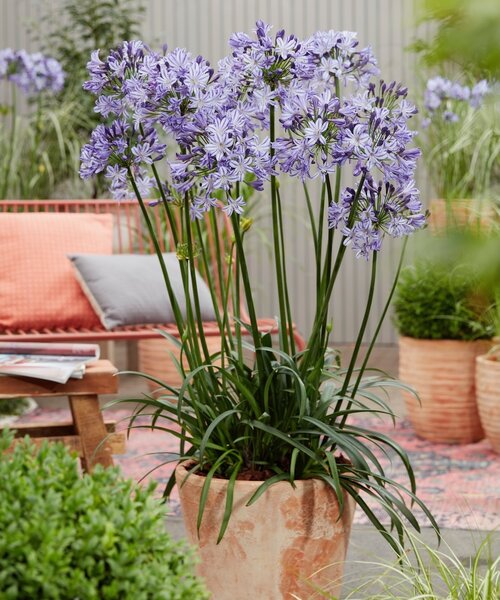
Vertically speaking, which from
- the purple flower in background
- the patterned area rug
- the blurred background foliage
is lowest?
the patterned area rug

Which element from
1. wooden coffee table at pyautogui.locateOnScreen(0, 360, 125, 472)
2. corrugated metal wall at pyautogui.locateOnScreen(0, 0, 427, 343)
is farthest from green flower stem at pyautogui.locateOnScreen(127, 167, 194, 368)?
corrugated metal wall at pyautogui.locateOnScreen(0, 0, 427, 343)

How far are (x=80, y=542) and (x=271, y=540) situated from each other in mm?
763

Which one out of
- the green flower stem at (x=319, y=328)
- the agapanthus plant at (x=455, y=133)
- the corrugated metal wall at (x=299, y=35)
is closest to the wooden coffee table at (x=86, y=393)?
the green flower stem at (x=319, y=328)

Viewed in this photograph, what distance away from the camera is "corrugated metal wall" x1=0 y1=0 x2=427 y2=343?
6.70 meters

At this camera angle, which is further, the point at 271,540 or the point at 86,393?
the point at 86,393

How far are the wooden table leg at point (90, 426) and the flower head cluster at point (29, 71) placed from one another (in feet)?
9.84

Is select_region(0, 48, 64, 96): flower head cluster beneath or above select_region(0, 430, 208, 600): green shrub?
above

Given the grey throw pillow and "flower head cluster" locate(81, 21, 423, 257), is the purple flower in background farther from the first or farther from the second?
"flower head cluster" locate(81, 21, 423, 257)

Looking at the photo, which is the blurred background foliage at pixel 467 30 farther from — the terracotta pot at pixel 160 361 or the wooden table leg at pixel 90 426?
the terracotta pot at pixel 160 361

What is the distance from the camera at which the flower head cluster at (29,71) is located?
482 cm

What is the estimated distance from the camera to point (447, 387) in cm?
349

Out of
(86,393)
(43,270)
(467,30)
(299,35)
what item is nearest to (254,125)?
(86,393)

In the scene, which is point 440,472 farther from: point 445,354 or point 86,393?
point 86,393

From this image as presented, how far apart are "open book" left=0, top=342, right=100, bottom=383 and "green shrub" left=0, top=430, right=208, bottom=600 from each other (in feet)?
3.40
